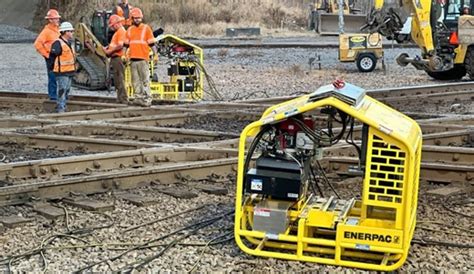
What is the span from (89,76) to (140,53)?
177 inches

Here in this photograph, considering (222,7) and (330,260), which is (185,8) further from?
(330,260)

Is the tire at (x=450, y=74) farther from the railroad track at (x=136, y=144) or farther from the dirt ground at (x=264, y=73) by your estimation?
the railroad track at (x=136, y=144)

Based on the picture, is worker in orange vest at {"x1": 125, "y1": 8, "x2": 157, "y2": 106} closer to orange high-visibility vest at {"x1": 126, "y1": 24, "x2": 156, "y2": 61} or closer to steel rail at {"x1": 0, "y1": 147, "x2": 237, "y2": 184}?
orange high-visibility vest at {"x1": 126, "y1": 24, "x2": 156, "y2": 61}

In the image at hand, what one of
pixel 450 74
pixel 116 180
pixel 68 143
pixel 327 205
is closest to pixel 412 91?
pixel 450 74

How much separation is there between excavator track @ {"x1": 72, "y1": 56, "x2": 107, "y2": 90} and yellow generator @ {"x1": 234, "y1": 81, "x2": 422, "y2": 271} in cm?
1308

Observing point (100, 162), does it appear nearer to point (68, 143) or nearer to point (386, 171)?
point (68, 143)

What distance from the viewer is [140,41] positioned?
14516 mm

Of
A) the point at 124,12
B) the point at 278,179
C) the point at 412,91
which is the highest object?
the point at 124,12

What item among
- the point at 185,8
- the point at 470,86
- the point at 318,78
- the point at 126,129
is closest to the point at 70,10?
the point at 185,8

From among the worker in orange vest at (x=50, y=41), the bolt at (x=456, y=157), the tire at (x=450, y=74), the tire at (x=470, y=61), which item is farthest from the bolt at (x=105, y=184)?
the tire at (x=450, y=74)

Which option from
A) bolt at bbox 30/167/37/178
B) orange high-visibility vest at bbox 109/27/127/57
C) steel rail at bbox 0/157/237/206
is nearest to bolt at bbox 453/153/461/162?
steel rail at bbox 0/157/237/206

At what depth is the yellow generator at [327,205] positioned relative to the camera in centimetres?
543

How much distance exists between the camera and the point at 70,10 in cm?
5097

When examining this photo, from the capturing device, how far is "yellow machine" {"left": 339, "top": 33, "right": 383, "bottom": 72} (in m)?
23.7
